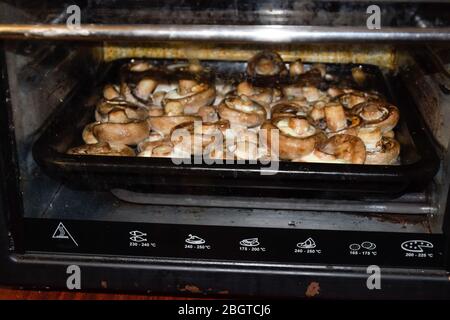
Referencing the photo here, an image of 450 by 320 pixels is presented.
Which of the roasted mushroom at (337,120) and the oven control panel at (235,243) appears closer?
the oven control panel at (235,243)

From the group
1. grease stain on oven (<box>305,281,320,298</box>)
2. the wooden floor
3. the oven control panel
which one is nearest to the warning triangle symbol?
the oven control panel

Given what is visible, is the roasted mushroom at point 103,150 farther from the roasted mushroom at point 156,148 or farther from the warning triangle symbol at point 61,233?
the warning triangle symbol at point 61,233

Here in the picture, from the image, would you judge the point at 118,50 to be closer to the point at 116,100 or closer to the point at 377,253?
the point at 116,100

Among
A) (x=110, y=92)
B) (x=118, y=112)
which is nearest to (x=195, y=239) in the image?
(x=118, y=112)

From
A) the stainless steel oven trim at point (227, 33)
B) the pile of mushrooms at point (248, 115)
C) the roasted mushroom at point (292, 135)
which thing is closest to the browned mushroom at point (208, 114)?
the pile of mushrooms at point (248, 115)

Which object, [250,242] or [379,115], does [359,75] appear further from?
[250,242]

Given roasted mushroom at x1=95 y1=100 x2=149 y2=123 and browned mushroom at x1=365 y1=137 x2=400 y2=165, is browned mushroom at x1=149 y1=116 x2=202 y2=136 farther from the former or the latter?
browned mushroom at x1=365 y1=137 x2=400 y2=165

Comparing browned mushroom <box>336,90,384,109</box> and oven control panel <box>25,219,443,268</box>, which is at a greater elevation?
browned mushroom <box>336,90,384,109</box>

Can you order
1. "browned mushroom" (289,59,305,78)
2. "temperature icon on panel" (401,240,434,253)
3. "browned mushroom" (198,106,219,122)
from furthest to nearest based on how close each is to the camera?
"browned mushroom" (289,59,305,78) → "browned mushroom" (198,106,219,122) → "temperature icon on panel" (401,240,434,253)
